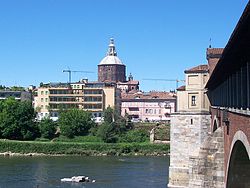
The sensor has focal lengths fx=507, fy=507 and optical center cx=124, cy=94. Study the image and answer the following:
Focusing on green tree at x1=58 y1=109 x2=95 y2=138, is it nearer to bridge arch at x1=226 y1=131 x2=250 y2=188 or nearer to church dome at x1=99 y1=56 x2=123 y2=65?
bridge arch at x1=226 y1=131 x2=250 y2=188

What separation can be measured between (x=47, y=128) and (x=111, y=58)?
70.0m

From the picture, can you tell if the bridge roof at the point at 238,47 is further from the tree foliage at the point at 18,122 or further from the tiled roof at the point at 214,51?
the tree foliage at the point at 18,122

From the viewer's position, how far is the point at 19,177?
4397cm

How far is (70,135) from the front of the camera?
257ft

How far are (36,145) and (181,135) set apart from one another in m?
40.3

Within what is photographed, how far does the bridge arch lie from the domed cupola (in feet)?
409

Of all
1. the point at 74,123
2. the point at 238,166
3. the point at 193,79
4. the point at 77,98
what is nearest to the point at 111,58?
the point at 77,98

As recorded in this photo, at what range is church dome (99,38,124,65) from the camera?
→ 14530 centimetres

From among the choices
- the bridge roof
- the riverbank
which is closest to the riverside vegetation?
the riverbank

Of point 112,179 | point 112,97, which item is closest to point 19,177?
point 112,179

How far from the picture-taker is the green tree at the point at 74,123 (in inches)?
3091

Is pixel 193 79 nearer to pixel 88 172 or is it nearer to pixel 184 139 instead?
pixel 184 139

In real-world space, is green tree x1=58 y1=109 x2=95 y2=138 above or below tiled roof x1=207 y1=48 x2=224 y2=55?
below

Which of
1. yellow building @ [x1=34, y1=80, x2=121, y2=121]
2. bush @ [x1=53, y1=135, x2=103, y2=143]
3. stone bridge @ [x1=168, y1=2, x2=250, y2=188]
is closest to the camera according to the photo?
stone bridge @ [x1=168, y1=2, x2=250, y2=188]
